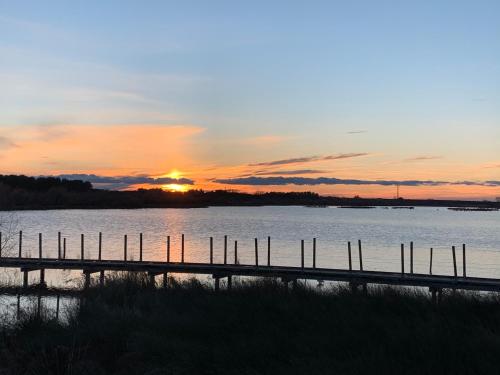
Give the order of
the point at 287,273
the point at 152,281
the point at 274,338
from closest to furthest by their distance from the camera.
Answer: the point at 274,338 < the point at 152,281 < the point at 287,273

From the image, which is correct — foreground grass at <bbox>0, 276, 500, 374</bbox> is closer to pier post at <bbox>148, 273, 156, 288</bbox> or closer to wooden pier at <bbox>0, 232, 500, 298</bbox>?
wooden pier at <bbox>0, 232, 500, 298</bbox>

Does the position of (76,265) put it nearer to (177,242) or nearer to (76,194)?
(177,242)

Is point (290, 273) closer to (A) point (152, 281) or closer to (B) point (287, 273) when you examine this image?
(B) point (287, 273)

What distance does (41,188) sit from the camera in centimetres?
17062

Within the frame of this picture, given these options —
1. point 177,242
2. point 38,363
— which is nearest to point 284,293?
point 38,363

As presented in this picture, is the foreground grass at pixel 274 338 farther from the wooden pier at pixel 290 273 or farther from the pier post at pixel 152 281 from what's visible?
the pier post at pixel 152 281

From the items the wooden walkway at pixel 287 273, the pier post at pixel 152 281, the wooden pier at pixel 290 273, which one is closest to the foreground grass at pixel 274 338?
the wooden walkway at pixel 287 273

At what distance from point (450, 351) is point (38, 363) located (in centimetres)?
567

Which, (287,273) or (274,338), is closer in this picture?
(274,338)

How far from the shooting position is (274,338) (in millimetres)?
8820

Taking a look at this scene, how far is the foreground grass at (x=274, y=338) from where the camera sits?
7.51 m

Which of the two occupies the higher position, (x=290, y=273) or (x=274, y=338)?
(x=274, y=338)

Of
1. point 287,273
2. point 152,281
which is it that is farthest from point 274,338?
point 287,273

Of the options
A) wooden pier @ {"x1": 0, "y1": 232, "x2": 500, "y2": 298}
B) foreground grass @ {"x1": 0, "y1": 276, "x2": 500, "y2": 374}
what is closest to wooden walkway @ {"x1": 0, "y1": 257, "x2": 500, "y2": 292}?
wooden pier @ {"x1": 0, "y1": 232, "x2": 500, "y2": 298}
